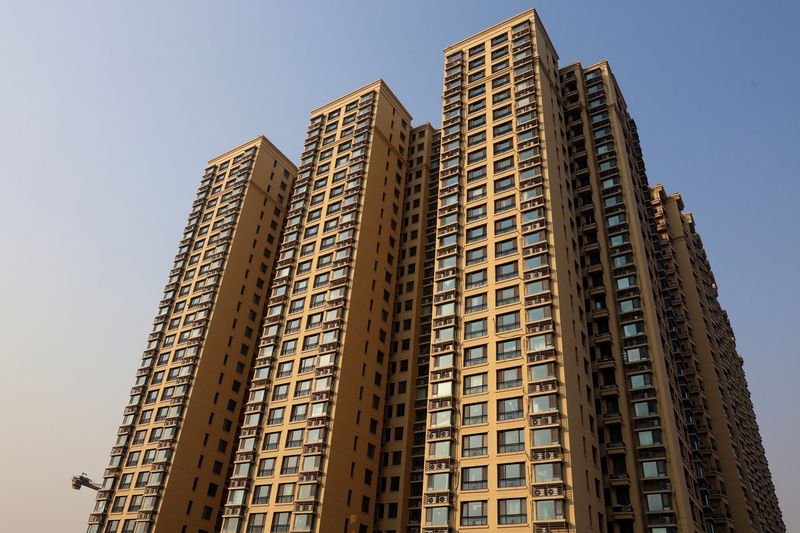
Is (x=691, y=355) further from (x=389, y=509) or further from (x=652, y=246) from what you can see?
(x=389, y=509)

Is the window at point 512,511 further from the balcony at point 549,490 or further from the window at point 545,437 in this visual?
the window at point 545,437

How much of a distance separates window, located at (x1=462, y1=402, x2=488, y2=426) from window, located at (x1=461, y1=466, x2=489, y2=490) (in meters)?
4.44

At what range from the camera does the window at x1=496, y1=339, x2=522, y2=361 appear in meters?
60.7

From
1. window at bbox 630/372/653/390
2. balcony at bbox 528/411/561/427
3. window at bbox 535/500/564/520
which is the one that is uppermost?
window at bbox 630/372/653/390

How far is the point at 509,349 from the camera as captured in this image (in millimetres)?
61375

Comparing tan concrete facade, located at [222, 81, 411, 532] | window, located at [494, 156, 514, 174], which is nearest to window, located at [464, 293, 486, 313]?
tan concrete facade, located at [222, 81, 411, 532]

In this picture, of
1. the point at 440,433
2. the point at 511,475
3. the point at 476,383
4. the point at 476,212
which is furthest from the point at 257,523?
the point at 476,212

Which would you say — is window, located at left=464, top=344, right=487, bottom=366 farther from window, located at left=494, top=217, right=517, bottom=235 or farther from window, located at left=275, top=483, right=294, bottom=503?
window, located at left=275, top=483, right=294, bottom=503

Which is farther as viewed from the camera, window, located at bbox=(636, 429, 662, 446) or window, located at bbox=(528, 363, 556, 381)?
window, located at bbox=(636, 429, 662, 446)

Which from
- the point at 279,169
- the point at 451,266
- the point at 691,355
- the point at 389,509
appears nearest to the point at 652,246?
the point at 691,355

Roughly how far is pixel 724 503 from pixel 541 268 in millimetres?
39454

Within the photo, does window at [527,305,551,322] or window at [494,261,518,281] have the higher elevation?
window at [494,261,518,281]

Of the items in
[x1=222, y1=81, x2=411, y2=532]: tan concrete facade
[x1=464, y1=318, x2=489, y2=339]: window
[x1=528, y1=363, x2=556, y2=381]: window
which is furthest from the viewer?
[x1=222, y1=81, x2=411, y2=532]: tan concrete facade

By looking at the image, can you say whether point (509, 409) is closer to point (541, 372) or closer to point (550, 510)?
point (541, 372)
